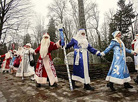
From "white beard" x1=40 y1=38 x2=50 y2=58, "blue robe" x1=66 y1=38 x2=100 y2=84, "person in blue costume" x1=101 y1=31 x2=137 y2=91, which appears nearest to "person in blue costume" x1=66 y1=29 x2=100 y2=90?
"blue robe" x1=66 y1=38 x2=100 y2=84

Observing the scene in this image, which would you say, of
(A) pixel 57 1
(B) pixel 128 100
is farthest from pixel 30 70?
(A) pixel 57 1

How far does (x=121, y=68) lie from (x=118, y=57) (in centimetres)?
35

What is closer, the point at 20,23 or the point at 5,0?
the point at 5,0

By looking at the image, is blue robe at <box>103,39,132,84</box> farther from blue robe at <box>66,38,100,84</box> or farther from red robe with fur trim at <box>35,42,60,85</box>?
red robe with fur trim at <box>35,42,60,85</box>

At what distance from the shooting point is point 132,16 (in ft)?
74.6

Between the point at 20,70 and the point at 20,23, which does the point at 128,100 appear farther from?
the point at 20,23

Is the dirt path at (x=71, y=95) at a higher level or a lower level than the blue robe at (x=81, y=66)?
lower

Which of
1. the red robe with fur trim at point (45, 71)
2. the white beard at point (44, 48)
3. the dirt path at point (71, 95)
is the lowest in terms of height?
the dirt path at point (71, 95)

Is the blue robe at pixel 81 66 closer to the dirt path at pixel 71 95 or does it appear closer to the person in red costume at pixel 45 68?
the dirt path at pixel 71 95

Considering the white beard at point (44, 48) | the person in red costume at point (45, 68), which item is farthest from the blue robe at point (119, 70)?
the white beard at point (44, 48)

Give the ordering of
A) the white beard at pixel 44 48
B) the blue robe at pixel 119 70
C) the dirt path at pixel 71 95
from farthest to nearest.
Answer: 1. the white beard at pixel 44 48
2. the blue robe at pixel 119 70
3. the dirt path at pixel 71 95

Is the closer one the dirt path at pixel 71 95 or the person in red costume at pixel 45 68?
the dirt path at pixel 71 95

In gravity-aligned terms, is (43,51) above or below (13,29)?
below

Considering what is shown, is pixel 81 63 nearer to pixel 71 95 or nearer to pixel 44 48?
pixel 71 95
